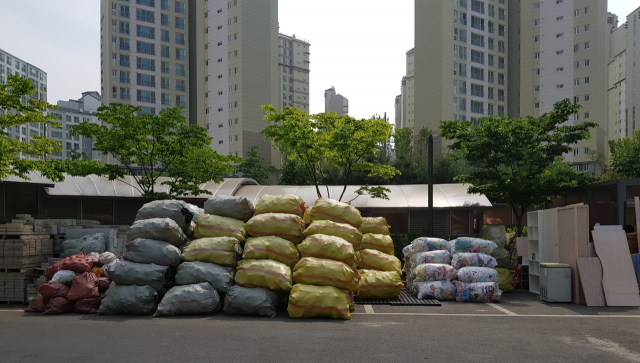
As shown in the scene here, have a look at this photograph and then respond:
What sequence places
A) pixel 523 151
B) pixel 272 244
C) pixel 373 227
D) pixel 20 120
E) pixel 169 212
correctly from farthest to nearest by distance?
pixel 523 151, pixel 20 120, pixel 373 227, pixel 169 212, pixel 272 244

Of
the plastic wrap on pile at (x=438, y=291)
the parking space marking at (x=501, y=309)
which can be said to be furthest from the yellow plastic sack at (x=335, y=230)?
the parking space marking at (x=501, y=309)

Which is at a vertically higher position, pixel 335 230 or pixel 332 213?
pixel 332 213

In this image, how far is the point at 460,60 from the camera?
6116 cm

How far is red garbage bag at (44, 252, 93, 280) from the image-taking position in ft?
33.7

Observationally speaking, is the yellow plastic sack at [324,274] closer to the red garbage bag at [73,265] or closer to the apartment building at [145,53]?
the red garbage bag at [73,265]

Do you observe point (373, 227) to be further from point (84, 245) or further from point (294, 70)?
point (294, 70)

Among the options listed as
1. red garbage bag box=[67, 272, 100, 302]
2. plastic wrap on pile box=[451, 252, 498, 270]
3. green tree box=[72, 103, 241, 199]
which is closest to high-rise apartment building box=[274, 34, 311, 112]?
green tree box=[72, 103, 241, 199]

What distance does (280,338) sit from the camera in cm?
739

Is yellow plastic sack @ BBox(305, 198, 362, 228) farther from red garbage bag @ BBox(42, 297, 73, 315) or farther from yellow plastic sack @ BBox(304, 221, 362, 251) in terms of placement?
red garbage bag @ BBox(42, 297, 73, 315)

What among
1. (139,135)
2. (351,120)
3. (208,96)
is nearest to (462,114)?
(208,96)

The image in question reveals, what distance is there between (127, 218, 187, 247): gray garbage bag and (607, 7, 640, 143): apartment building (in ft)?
356

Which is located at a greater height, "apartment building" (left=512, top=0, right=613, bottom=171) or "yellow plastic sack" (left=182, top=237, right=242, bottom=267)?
"apartment building" (left=512, top=0, right=613, bottom=171)

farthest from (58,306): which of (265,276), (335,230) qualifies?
(335,230)

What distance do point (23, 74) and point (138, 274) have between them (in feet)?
374
